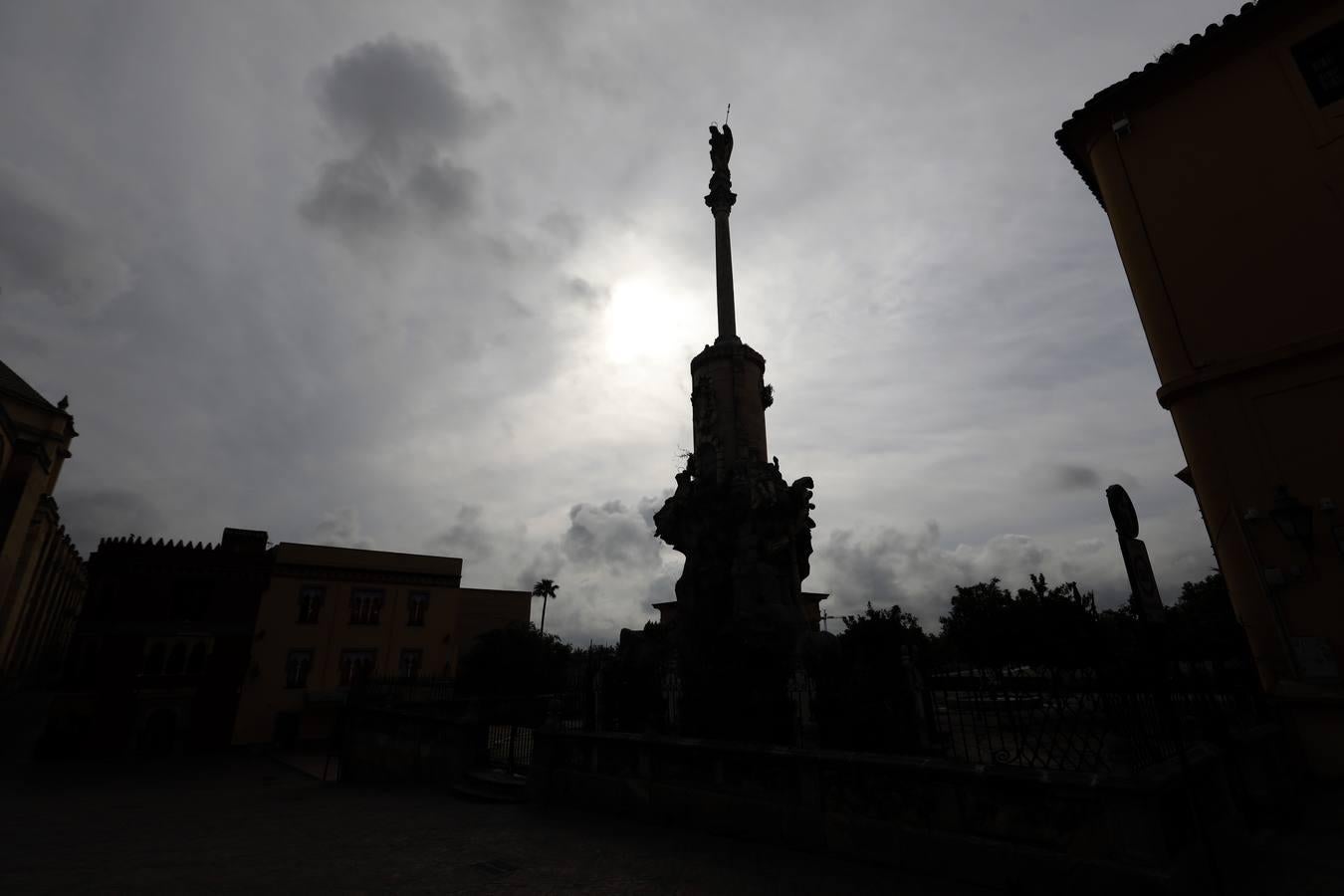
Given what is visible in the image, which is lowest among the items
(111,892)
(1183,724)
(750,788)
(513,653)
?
(111,892)

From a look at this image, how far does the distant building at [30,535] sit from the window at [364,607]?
52.6ft

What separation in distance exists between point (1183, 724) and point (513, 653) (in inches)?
1583

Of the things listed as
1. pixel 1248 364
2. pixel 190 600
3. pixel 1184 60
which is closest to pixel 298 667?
pixel 190 600

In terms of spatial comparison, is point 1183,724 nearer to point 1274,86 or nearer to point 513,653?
point 1274,86

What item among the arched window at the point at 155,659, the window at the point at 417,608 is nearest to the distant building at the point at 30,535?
the arched window at the point at 155,659

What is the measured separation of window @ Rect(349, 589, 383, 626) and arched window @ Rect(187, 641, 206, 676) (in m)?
6.95

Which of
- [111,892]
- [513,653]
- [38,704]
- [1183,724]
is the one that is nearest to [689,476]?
[1183,724]

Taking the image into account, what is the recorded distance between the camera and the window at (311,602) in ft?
112

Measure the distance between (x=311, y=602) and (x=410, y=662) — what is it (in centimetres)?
664

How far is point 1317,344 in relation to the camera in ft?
35.4

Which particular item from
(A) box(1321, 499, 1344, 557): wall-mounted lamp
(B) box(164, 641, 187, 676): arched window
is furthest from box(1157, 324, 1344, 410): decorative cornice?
(B) box(164, 641, 187, 676): arched window

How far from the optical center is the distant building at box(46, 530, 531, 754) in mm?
29609

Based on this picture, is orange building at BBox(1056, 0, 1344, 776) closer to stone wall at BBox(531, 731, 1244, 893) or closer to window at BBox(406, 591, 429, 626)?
stone wall at BBox(531, 731, 1244, 893)

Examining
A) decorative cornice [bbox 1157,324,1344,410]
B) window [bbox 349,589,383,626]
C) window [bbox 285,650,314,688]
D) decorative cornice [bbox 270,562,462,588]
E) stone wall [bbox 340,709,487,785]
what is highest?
decorative cornice [bbox 270,562,462,588]
